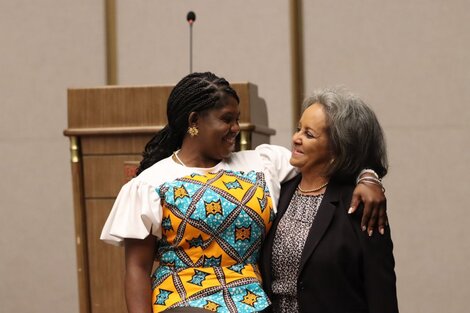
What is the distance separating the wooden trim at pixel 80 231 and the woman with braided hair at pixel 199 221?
2.91 feet

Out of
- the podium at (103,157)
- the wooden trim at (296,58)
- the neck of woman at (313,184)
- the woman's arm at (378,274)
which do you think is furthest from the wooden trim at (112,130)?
the wooden trim at (296,58)

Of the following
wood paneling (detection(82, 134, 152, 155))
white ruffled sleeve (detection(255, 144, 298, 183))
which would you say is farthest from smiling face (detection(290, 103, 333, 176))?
wood paneling (detection(82, 134, 152, 155))

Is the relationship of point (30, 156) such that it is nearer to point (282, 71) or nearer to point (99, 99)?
point (282, 71)

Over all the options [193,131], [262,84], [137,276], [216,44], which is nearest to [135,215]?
[137,276]

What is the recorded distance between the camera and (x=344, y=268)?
235 centimetres

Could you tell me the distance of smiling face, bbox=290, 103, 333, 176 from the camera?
244 centimetres

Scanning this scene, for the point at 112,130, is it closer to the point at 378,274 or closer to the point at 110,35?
the point at 378,274

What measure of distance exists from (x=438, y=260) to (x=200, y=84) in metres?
2.86

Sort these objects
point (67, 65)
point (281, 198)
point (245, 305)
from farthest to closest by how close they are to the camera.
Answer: point (67, 65) → point (281, 198) → point (245, 305)

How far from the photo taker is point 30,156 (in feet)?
17.3

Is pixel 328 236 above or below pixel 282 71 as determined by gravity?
below

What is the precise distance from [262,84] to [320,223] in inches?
105

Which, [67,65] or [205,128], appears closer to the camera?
[205,128]

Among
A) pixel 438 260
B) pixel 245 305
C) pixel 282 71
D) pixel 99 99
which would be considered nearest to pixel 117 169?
pixel 99 99
